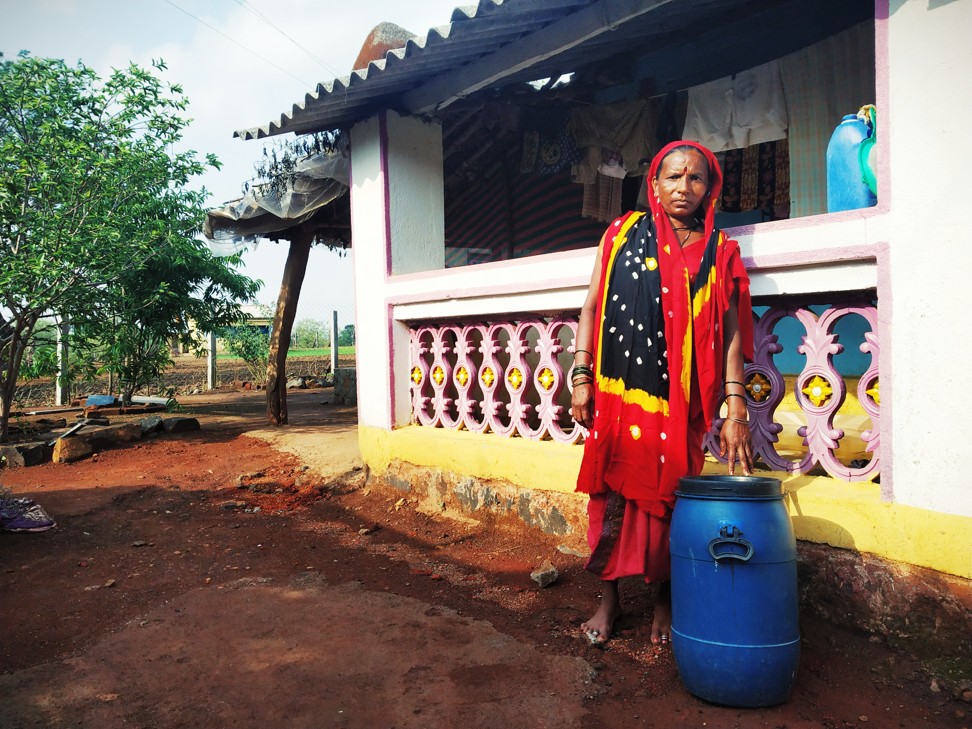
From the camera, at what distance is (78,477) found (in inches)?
254

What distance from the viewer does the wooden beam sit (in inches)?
149

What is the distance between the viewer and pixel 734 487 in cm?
235

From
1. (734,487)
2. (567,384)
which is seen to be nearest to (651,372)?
(734,487)

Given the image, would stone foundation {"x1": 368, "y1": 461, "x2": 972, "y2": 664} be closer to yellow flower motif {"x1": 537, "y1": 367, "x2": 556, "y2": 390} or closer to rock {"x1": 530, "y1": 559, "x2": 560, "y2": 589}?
rock {"x1": 530, "y1": 559, "x2": 560, "y2": 589}

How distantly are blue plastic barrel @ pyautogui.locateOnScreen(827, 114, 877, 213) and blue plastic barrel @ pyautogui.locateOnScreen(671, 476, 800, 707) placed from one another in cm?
141

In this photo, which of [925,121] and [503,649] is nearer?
[925,121]

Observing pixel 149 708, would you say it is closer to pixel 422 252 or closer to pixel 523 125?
pixel 422 252

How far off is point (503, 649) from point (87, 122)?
22.5ft

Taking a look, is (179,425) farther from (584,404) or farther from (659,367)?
(659,367)

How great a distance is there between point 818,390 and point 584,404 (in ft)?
3.23

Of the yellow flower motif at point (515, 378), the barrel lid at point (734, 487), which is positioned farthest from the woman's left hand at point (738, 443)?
the yellow flower motif at point (515, 378)

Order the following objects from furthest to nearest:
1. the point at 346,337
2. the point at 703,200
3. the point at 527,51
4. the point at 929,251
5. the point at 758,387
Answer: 1. the point at 346,337
2. the point at 527,51
3. the point at 758,387
4. the point at 703,200
5. the point at 929,251

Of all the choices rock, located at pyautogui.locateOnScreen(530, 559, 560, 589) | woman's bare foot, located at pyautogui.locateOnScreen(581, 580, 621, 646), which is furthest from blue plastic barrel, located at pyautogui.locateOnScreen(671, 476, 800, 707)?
rock, located at pyautogui.locateOnScreen(530, 559, 560, 589)

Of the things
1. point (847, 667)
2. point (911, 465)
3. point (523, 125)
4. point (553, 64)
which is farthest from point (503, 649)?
point (523, 125)
